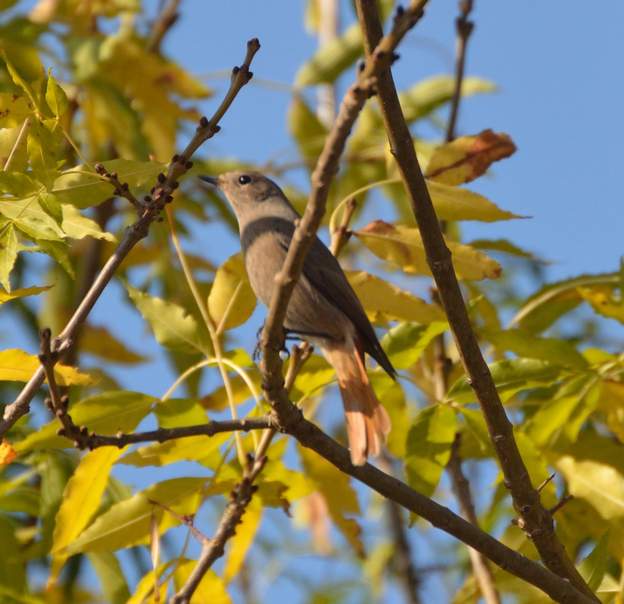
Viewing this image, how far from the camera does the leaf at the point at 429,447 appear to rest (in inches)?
114

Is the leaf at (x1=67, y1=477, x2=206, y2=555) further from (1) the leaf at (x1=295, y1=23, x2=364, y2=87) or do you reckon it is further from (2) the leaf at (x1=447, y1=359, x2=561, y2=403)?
(1) the leaf at (x1=295, y1=23, x2=364, y2=87)

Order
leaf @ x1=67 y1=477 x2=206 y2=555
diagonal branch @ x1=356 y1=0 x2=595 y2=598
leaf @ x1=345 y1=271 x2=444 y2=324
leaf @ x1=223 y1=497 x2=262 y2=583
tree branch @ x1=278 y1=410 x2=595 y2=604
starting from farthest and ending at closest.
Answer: leaf @ x1=223 y1=497 x2=262 y2=583, leaf @ x1=345 y1=271 x2=444 y2=324, leaf @ x1=67 y1=477 x2=206 y2=555, tree branch @ x1=278 y1=410 x2=595 y2=604, diagonal branch @ x1=356 y1=0 x2=595 y2=598

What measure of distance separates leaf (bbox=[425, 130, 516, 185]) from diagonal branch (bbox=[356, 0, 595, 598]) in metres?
Result: 0.60

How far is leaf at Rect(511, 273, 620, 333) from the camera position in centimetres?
348

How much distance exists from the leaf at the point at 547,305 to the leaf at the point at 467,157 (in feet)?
1.93

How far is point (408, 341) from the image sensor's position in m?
3.04

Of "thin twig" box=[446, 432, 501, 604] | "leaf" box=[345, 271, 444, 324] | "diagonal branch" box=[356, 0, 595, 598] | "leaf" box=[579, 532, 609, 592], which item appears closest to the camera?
"diagonal branch" box=[356, 0, 595, 598]

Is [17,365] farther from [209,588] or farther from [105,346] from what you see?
[105,346]

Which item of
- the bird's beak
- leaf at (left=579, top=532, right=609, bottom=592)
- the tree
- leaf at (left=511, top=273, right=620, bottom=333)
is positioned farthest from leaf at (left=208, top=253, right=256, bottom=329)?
the bird's beak

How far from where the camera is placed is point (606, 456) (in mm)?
3256

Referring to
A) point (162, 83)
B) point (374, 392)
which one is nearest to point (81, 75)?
point (162, 83)

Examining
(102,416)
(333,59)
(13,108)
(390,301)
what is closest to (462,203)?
(390,301)

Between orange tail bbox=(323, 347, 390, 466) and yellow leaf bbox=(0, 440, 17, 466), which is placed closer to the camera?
yellow leaf bbox=(0, 440, 17, 466)

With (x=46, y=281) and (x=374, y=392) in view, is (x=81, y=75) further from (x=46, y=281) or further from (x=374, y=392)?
(x=374, y=392)
